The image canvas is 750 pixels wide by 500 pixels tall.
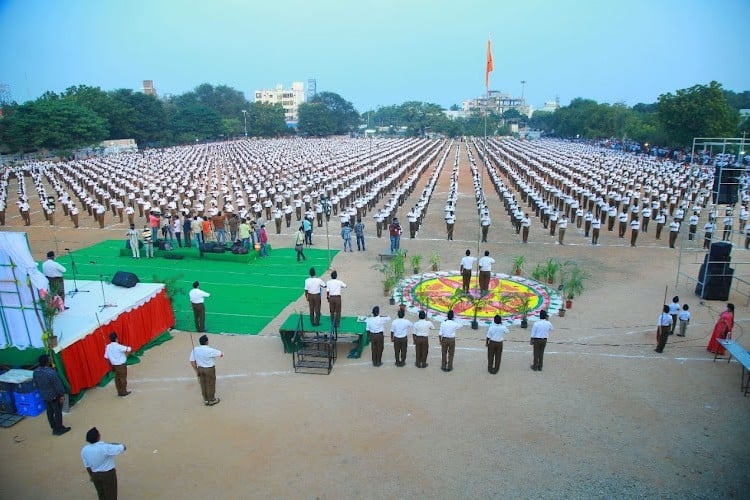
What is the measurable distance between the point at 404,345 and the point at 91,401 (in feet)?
14.9

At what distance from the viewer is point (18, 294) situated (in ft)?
23.7

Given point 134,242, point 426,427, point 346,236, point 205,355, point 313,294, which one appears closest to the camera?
point 426,427

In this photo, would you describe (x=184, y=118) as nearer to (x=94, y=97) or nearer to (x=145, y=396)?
(x=94, y=97)

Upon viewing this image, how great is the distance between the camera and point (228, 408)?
691 centimetres

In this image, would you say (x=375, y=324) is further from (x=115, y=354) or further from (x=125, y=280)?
(x=125, y=280)

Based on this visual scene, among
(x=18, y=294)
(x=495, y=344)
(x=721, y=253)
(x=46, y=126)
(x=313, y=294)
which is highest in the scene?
(x=46, y=126)

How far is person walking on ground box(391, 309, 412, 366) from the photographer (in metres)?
7.81

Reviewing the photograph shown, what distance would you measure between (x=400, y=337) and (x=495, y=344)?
1.43 meters

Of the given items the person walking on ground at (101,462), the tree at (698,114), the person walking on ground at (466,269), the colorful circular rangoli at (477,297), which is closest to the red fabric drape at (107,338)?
the person walking on ground at (101,462)

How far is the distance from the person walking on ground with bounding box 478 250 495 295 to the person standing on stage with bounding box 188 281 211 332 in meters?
5.67

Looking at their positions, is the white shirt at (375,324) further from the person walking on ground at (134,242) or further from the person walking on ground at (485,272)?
the person walking on ground at (134,242)

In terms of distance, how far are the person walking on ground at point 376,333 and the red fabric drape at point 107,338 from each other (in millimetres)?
3896

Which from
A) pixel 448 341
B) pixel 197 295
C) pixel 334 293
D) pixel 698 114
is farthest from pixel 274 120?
pixel 448 341

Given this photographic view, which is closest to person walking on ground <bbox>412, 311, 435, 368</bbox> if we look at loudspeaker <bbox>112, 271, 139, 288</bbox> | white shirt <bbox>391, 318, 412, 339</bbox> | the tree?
white shirt <bbox>391, 318, 412, 339</bbox>
